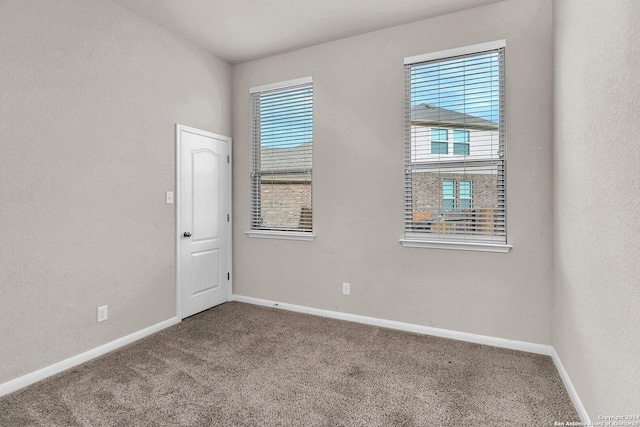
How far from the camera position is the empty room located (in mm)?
1892

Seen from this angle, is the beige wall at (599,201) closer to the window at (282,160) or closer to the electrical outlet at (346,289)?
the electrical outlet at (346,289)

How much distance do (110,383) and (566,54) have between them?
3746mm

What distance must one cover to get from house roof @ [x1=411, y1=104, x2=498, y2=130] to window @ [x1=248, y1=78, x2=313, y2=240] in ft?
3.76

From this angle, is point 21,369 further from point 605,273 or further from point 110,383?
point 605,273

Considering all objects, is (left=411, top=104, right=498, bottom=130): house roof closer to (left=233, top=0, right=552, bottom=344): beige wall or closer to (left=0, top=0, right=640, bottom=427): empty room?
(left=0, top=0, right=640, bottom=427): empty room

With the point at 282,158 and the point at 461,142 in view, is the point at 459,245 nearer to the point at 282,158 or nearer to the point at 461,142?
the point at 461,142

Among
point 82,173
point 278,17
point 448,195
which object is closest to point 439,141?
point 448,195

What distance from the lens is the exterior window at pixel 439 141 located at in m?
3.02

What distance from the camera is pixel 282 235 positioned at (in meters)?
3.83

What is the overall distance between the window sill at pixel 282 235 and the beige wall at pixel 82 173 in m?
0.95

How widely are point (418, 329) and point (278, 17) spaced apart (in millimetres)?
3137

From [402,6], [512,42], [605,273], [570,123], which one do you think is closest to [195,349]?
[605,273]

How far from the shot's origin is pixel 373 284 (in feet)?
11.0

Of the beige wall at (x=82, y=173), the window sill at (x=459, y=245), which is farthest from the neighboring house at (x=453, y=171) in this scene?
the beige wall at (x=82, y=173)
